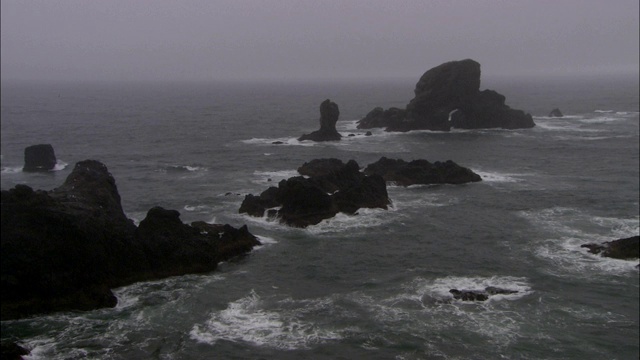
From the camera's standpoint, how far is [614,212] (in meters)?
54.5

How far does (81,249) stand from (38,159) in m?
46.9

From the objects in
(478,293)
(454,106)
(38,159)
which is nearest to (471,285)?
(478,293)

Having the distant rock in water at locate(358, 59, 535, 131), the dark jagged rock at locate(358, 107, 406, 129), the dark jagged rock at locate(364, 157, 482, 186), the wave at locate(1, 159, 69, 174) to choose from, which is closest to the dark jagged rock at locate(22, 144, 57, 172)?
the wave at locate(1, 159, 69, 174)

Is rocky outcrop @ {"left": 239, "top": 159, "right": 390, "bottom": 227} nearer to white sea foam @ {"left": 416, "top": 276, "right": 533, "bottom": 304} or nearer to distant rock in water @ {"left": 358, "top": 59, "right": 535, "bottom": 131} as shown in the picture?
white sea foam @ {"left": 416, "top": 276, "right": 533, "bottom": 304}

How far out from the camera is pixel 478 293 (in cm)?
3641

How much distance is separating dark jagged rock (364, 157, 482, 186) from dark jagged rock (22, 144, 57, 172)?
4141 centimetres

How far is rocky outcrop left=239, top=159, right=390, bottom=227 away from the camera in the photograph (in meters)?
51.8

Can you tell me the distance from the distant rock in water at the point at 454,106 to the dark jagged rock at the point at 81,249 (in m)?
77.4

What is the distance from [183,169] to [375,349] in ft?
178

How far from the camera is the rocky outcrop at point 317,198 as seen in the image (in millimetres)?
51781

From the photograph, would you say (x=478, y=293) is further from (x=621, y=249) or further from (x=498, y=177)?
(x=498, y=177)

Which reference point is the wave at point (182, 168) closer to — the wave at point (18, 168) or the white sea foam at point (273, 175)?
the white sea foam at point (273, 175)

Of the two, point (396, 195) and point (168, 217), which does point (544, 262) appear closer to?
point (396, 195)

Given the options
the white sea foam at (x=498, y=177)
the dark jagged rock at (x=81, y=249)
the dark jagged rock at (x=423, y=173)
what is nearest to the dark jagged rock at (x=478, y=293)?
the dark jagged rock at (x=81, y=249)
